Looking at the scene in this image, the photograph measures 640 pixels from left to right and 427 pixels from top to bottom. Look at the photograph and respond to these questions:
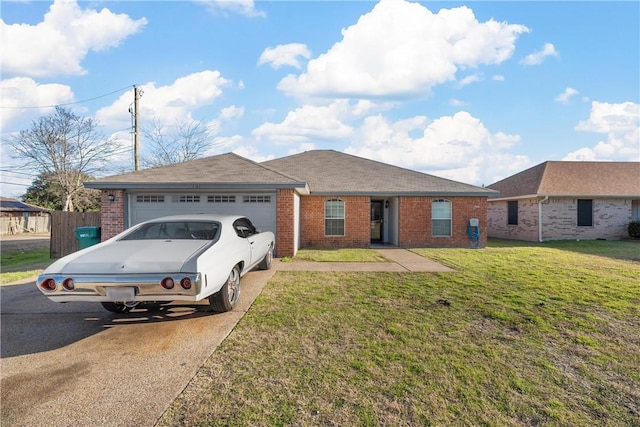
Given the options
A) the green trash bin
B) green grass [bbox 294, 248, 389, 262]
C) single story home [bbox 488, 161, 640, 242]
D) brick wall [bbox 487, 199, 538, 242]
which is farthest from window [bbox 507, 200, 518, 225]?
the green trash bin

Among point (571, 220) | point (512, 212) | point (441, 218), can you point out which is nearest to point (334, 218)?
point (441, 218)

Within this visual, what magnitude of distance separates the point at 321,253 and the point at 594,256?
378 inches

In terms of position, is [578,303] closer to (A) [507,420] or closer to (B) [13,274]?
(A) [507,420]

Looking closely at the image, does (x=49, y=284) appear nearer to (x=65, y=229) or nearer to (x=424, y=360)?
(x=424, y=360)

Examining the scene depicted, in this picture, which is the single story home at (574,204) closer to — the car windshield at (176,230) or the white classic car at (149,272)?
the car windshield at (176,230)

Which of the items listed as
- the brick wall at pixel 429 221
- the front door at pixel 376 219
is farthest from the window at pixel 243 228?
the front door at pixel 376 219

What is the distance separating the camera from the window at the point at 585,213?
17.7 metres

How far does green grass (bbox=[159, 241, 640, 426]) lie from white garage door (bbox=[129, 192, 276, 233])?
438 cm

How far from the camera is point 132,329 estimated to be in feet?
14.6

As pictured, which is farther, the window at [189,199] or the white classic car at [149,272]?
the window at [189,199]

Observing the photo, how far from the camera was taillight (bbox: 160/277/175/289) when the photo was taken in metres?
3.87

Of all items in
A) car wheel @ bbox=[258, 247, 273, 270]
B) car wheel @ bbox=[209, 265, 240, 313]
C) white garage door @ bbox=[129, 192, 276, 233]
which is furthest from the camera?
white garage door @ bbox=[129, 192, 276, 233]

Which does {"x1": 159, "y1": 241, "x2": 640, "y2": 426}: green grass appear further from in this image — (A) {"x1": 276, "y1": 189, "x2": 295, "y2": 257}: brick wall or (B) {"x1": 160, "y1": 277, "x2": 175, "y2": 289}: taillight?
(A) {"x1": 276, "y1": 189, "x2": 295, "y2": 257}: brick wall

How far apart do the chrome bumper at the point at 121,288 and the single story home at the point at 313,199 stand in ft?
20.0
